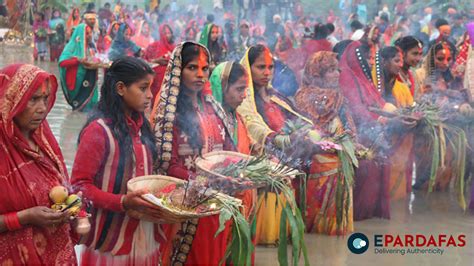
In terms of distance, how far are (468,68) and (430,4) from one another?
575 cm

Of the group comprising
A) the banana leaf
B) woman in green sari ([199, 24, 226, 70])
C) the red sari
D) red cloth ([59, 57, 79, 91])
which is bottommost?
the red sari

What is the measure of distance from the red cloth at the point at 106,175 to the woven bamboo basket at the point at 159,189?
0.09m

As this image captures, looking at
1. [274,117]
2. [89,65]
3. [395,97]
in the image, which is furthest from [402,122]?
[89,65]

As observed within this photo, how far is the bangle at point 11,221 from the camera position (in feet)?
12.6

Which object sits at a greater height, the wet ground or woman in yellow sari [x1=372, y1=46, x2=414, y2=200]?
woman in yellow sari [x1=372, y1=46, x2=414, y2=200]

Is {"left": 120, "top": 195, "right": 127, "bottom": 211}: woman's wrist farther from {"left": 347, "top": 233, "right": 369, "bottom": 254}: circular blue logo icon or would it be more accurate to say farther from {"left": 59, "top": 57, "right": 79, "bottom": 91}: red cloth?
{"left": 59, "top": 57, "right": 79, "bottom": 91}: red cloth

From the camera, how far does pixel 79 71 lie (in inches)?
591

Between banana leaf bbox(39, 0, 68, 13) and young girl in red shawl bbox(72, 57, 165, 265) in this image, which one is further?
banana leaf bbox(39, 0, 68, 13)

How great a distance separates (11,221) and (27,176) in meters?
0.20

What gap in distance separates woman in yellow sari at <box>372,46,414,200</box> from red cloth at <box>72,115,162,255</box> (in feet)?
14.8

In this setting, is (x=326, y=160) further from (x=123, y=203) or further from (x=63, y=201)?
(x=63, y=201)

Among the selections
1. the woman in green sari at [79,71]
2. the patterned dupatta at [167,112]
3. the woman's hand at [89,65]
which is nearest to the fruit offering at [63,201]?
the patterned dupatta at [167,112]

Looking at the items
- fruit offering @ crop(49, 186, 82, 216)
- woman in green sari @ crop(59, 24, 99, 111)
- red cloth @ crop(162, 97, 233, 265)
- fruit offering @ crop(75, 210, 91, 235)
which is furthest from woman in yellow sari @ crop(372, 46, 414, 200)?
woman in green sari @ crop(59, 24, 99, 111)

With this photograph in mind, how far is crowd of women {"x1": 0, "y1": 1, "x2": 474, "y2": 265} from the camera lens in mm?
3982
